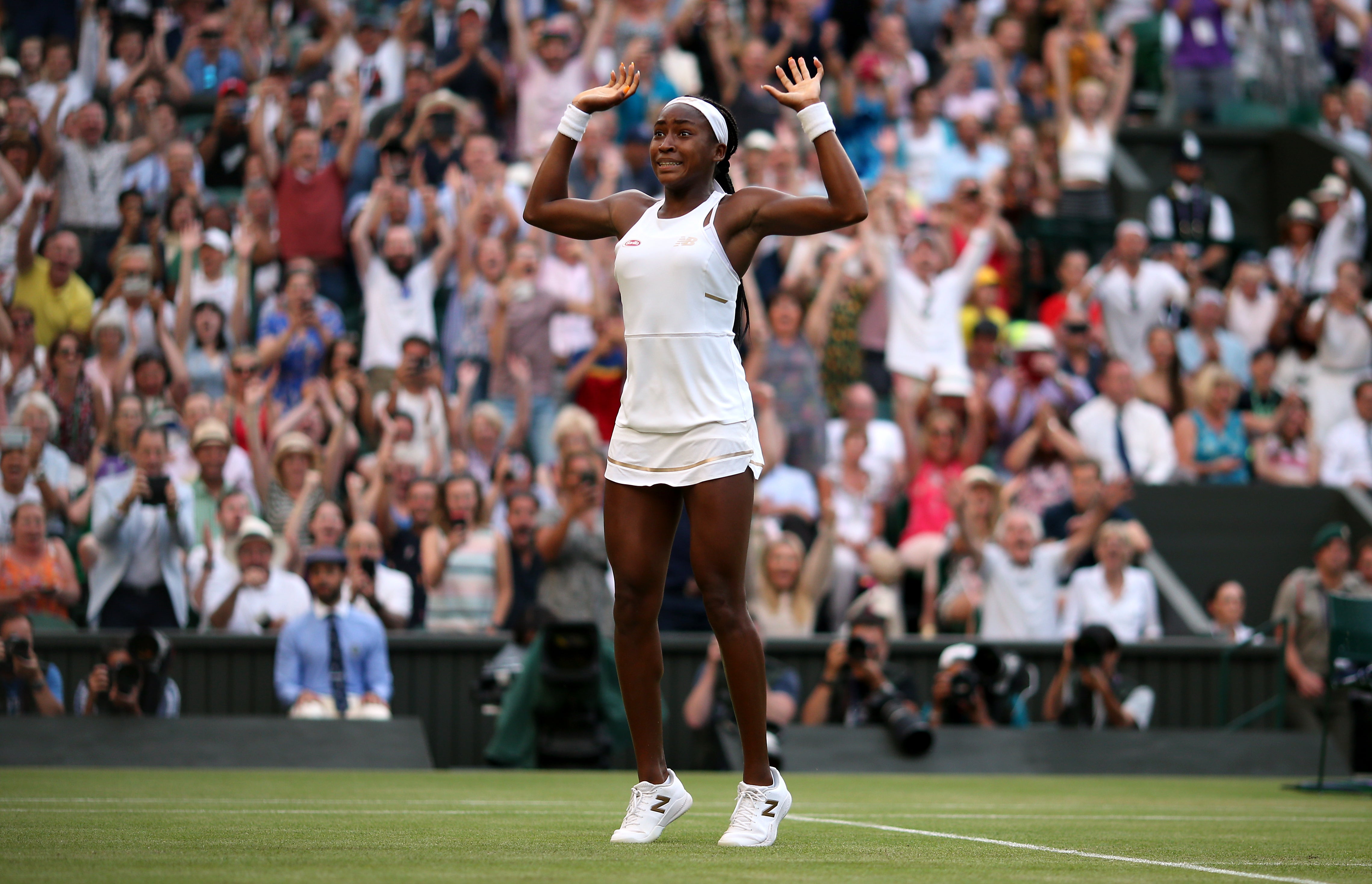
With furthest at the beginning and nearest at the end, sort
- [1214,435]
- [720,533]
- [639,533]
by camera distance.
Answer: [1214,435], [639,533], [720,533]

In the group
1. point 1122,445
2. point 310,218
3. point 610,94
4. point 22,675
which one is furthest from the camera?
point 310,218

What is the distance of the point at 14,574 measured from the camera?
11.4 metres

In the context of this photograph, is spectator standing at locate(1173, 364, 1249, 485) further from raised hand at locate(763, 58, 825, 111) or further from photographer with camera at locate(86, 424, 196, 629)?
raised hand at locate(763, 58, 825, 111)

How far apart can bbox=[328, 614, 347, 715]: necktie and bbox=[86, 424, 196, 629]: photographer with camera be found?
130 centimetres

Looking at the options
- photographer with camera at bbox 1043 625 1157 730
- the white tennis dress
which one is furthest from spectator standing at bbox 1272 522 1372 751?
the white tennis dress

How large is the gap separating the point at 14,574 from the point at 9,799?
4.64 metres

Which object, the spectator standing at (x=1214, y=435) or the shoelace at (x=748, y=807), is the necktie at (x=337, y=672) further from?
the spectator standing at (x=1214, y=435)

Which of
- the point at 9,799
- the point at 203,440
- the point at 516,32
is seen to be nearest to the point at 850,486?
the point at 203,440

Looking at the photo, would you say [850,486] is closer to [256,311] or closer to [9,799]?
[256,311]

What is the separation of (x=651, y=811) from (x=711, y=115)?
83.3 inches

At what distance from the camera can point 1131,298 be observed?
51.2 ft

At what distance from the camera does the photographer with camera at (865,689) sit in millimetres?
10977

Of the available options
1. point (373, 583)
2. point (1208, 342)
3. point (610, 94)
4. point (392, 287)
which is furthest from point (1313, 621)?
point (610, 94)

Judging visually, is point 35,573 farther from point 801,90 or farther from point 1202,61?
point 1202,61
